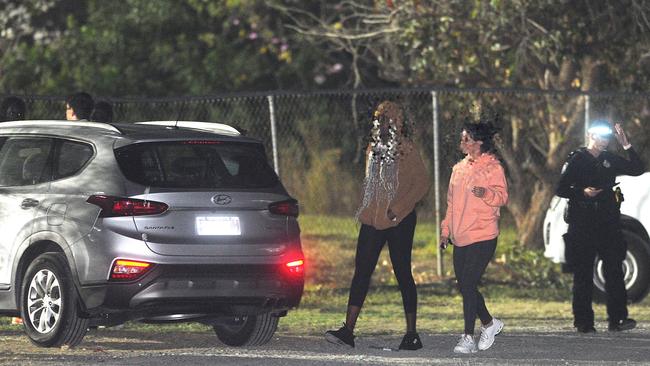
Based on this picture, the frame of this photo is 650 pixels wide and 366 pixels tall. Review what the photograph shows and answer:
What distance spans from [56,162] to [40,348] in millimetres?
1347

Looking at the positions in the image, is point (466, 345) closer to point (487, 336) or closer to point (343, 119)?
point (487, 336)

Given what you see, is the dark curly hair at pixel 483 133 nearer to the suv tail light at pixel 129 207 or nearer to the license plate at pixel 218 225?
the license plate at pixel 218 225

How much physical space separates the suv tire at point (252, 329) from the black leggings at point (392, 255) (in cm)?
66

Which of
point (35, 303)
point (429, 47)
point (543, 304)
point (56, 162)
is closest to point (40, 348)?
point (35, 303)

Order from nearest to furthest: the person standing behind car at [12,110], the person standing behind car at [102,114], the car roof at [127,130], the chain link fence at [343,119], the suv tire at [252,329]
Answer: the car roof at [127,130]
the suv tire at [252,329]
the person standing behind car at [102,114]
the person standing behind car at [12,110]
the chain link fence at [343,119]

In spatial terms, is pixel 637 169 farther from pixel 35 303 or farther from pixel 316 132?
pixel 316 132

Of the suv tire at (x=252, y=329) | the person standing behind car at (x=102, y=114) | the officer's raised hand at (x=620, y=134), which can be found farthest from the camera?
the person standing behind car at (x=102, y=114)

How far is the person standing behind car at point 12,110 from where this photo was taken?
45.6 feet

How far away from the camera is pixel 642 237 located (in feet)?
52.5

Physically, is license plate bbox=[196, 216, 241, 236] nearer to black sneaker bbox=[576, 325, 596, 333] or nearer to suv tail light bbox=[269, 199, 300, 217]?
suv tail light bbox=[269, 199, 300, 217]

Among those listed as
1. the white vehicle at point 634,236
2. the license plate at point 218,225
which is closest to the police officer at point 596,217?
the white vehicle at point 634,236

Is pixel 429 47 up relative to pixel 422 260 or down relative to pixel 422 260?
up

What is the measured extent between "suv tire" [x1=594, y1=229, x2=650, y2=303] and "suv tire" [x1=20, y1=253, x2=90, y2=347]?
258 inches

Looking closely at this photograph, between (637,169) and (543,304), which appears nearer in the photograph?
(637,169)
